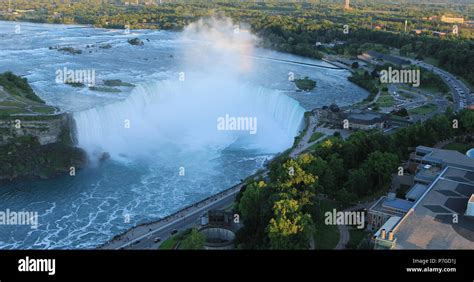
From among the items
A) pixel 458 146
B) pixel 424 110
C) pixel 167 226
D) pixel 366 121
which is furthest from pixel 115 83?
pixel 458 146

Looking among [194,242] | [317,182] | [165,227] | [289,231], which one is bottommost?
[165,227]

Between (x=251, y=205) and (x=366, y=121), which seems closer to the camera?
(x=251, y=205)

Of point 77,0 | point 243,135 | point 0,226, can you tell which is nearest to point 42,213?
point 0,226

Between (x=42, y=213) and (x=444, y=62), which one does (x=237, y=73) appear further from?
A: (x=42, y=213)

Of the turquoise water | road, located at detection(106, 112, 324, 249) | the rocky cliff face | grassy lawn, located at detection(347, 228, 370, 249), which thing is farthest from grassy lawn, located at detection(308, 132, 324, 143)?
the rocky cliff face

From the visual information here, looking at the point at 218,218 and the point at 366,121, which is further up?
the point at 366,121

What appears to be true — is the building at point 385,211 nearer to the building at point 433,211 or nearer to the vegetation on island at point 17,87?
the building at point 433,211

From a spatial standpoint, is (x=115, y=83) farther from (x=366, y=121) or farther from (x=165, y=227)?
(x=165, y=227)

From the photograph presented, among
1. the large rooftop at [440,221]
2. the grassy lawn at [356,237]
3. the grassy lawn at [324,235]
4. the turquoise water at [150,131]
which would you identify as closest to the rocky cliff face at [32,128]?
the turquoise water at [150,131]
